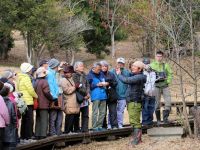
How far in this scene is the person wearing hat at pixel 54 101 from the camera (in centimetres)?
962

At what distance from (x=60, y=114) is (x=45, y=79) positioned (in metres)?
0.84

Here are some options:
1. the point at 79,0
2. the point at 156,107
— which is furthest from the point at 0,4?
the point at 156,107

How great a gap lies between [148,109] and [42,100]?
8.76 ft

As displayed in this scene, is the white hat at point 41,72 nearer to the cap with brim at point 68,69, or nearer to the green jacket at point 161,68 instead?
the cap with brim at point 68,69

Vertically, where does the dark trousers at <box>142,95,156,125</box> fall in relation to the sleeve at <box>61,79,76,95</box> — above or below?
below

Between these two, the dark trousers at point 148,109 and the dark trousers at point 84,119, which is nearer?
the dark trousers at point 84,119

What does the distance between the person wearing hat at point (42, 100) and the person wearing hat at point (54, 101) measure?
133 millimetres

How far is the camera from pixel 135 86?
9.48 meters

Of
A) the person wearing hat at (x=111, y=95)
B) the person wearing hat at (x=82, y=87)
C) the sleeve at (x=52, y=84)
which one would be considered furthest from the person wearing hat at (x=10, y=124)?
the person wearing hat at (x=111, y=95)

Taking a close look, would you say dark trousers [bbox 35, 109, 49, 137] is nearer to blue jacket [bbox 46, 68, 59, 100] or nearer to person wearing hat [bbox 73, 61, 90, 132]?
blue jacket [bbox 46, 68, 59, 100]

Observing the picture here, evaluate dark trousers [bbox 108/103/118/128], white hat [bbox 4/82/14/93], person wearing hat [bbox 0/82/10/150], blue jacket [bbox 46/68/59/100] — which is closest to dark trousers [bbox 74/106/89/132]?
dark trousers [bbox 108/103/118/128]

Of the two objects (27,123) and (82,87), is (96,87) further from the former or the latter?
(27,123)

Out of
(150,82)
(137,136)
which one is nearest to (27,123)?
(137,136)

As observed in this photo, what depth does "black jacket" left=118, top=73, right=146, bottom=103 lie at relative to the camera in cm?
935
